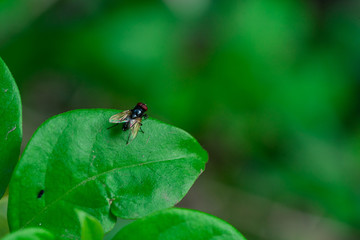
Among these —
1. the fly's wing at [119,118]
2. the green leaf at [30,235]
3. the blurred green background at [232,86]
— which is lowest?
the blurred green background at [232,86]

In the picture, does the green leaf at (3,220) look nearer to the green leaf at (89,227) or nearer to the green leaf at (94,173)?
the green leaf at (94,173)

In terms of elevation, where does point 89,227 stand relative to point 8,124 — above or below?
below

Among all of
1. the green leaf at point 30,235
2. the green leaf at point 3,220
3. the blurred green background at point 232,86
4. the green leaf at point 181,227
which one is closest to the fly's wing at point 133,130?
the green leaf at point 181,227

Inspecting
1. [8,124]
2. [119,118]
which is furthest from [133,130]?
[8,124]

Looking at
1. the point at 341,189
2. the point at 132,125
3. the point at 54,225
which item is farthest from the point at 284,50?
the point at 54,225

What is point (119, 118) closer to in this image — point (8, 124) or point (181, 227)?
point (8, 124)

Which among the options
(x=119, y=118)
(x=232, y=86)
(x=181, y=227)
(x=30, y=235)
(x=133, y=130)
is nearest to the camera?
(x=30, y=235)

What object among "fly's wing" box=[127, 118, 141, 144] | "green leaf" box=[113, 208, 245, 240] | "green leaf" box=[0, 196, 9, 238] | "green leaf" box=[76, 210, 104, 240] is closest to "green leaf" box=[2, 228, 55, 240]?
→ "green leaf" box=[76, 210, 104, 240]

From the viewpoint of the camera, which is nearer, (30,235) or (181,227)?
(30,235)
